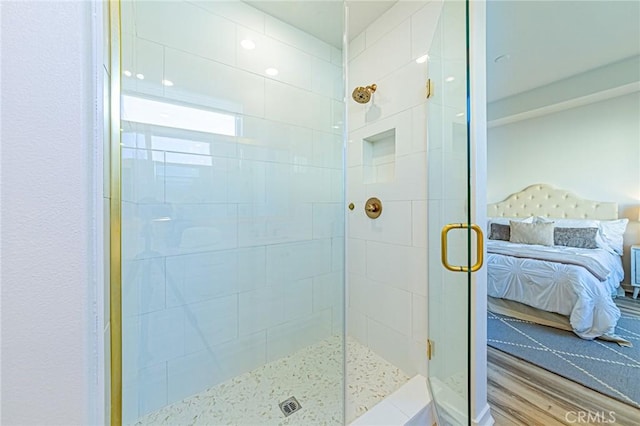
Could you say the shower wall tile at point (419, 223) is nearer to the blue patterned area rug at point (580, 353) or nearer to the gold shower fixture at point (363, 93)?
the gold shower fixture at point (363, 93)

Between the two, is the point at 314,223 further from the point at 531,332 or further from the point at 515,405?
the point at 531,332

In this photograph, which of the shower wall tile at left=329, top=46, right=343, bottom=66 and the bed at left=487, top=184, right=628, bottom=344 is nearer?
the shower wall tile at left=329, top=46, right=343, bottom=66

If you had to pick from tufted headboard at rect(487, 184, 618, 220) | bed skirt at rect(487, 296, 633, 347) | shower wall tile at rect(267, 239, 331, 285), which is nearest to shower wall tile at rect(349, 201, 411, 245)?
shower wall tile at rect(267, 239, 331, 285)

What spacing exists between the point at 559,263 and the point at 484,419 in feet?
6.18

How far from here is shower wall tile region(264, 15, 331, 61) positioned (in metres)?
1.56

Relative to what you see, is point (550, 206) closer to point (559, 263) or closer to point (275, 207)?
point (559, 263)

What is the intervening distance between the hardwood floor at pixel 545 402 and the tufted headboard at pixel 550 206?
2.99 meters

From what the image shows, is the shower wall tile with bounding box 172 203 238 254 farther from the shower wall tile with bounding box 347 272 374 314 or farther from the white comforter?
the white comforter

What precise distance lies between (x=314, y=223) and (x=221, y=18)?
53.1 inches

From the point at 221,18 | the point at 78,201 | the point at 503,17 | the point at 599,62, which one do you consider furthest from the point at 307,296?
the point at 599,62

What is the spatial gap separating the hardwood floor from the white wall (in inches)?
71.7

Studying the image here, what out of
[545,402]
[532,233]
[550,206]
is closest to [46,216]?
[545,402]

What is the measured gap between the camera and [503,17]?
2.06 m

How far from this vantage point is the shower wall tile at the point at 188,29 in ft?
3.92
